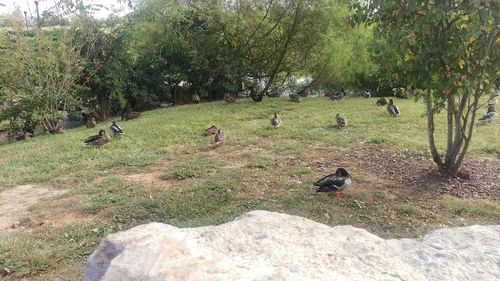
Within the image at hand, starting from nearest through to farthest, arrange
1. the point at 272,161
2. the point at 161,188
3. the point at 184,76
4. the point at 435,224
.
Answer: the point at 435,224
the point at 161,188
the point at 272,161
the point at 184,76

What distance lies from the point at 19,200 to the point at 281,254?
18.0ft

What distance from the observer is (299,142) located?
32.2 feet

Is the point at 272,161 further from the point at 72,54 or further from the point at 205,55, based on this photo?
the point at 205,55

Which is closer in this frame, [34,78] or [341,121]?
[341,121]

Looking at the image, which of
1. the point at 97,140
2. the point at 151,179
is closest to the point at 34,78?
the point at 97,140

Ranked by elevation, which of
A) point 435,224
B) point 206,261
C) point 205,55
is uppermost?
point 205,55

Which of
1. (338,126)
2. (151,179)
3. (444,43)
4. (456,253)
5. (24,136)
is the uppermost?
(444,43)

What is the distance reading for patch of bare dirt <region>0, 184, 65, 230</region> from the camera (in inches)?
238

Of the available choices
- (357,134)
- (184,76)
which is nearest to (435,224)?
(357,134)

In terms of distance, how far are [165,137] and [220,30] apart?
7599 mm

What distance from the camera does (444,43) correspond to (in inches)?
239

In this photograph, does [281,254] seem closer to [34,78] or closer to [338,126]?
[338,126]

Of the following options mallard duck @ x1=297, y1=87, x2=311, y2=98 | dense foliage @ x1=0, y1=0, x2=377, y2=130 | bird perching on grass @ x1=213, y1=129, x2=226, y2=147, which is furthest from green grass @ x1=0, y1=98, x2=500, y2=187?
mallard duck @ x1=297, y1=87, x2=311, y2=98

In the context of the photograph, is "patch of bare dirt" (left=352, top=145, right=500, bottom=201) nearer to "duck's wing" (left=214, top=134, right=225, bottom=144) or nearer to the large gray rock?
"duck's wing" (left=214, top=134, right=225, bottom=144)
